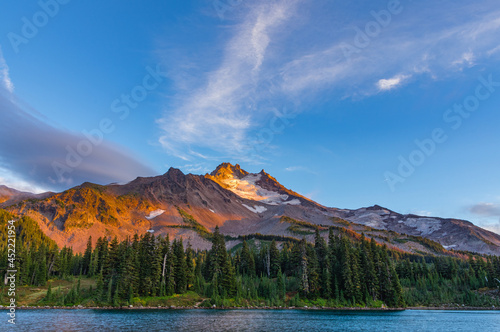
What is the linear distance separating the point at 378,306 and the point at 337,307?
1460cm

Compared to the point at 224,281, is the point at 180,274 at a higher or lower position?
higher

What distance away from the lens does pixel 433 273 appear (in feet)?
554

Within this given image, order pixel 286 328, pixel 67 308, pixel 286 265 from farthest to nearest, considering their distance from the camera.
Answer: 1. pixel 286 265
2. pixel 67 308
3. pixel 286 328

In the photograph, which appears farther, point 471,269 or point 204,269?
point 471,269

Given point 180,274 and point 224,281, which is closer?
point 180,274

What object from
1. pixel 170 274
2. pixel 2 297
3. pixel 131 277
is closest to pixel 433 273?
pixel 170 274

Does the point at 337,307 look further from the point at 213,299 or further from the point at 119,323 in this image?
the point at 119,323

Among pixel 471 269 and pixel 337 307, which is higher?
pixel 471 269

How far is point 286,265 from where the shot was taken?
14788 centimetres

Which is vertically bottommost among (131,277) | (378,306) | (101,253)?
(378,306)

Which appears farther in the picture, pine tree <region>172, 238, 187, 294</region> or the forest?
pine tree <region>172, 238, 187, 294</region>

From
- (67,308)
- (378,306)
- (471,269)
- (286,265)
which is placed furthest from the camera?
(471,269)

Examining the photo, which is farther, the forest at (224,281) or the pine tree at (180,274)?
the pine tree at (180,274)

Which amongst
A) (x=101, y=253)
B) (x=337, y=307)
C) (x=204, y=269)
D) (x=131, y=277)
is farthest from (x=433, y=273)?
(x=101, y=253)
